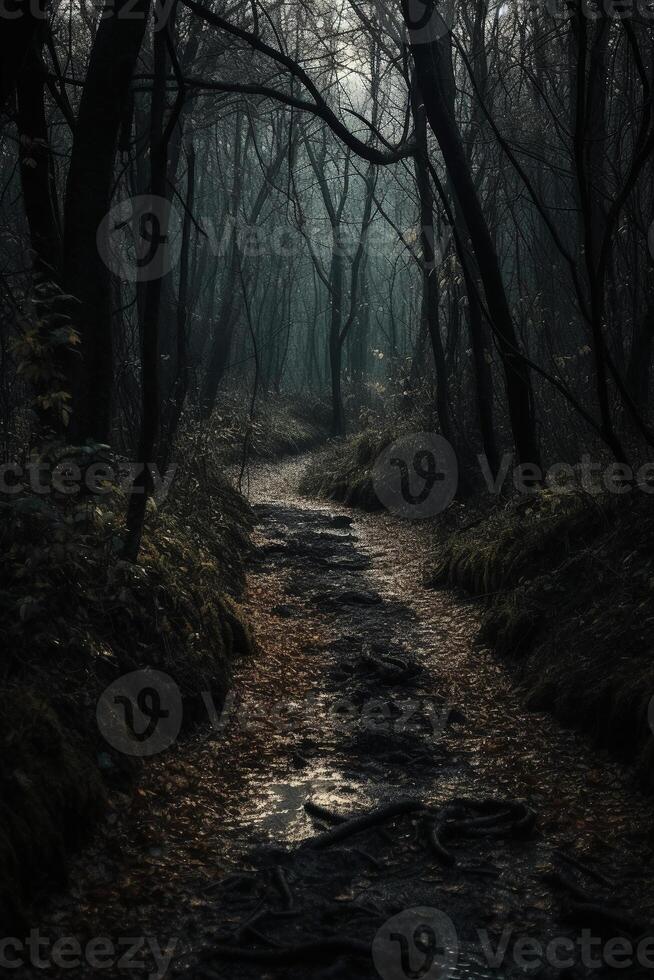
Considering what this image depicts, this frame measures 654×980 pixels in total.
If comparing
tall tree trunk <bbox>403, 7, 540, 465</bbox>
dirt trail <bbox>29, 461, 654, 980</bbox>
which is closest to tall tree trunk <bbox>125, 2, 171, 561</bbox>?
dirt trail <bbox>29, 461, 654, 980</bbox>

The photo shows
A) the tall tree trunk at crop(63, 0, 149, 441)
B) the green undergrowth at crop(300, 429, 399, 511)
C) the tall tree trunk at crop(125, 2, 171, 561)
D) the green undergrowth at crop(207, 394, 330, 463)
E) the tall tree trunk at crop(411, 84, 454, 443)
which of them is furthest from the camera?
the green undergrowth at crop(207, 394, 330, 463)

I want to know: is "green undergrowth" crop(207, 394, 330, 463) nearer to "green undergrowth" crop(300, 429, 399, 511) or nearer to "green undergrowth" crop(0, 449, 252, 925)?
"green undergrowth" crop(300, 429, 399, 511)

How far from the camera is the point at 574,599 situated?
5.75m

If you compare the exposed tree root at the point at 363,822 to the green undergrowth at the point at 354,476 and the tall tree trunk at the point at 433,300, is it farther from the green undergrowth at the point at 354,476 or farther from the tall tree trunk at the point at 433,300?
the green undergrowth at the point at 354,476

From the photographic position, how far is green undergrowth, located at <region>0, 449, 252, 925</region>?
3.23 metres

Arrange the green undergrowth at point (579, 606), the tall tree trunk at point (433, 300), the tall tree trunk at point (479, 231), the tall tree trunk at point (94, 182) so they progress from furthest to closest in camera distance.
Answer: the tall tree trunk at point (433, 300) → the tall tree trunk at point (479, 231) → the tall tree trunk at point (94, 182) → the green undergrowth at point (579, 606)

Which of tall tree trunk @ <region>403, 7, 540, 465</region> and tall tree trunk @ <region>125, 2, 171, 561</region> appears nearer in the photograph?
tall tree trunk @ <region>125, 2, 171, 561</region>

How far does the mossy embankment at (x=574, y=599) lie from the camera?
177 inches

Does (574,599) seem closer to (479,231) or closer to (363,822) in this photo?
(363,822)

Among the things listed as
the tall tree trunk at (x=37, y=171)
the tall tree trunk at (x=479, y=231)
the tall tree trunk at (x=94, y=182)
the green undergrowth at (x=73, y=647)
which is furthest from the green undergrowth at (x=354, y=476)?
the tall tree trunk at (x=37, y=171)

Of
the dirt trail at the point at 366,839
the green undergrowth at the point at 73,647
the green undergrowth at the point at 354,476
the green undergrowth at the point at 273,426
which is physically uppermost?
the green undergrowth at the point at 273,426

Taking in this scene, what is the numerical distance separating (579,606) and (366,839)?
261cm

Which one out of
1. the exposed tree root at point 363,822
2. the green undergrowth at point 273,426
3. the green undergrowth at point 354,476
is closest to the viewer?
the exposed tree root at point 363,822

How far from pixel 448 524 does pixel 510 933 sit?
7160 mm
